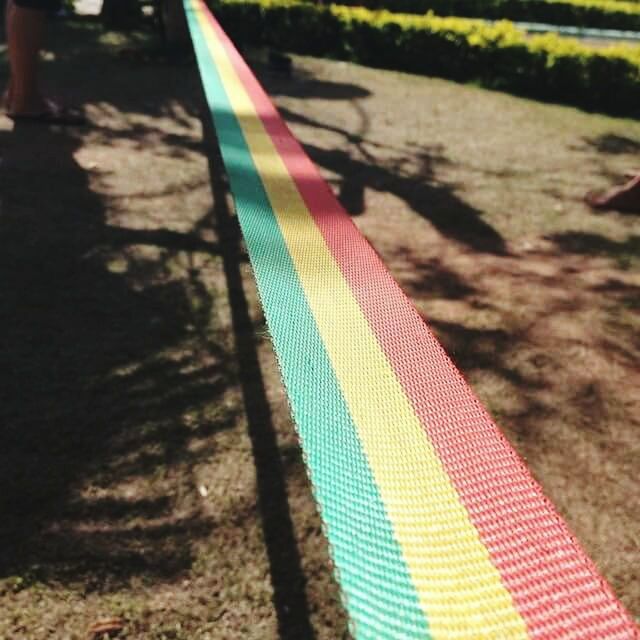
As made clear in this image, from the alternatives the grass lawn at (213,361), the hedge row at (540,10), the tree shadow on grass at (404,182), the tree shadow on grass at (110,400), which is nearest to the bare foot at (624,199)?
the grass lawn at (213,361)

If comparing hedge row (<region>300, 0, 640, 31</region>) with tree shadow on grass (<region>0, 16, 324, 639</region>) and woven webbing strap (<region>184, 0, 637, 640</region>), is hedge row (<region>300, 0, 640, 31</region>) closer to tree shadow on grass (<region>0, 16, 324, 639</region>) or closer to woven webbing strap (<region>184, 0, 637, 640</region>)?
tree shadow on grass (<region>0, 16, 324, 639</region>)

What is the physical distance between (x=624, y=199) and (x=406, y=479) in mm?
5201

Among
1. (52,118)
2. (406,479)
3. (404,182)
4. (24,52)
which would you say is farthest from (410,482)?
(52,118)

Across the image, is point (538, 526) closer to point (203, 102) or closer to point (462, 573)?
point (462, 573)

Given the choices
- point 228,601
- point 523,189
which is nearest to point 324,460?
point 228,601

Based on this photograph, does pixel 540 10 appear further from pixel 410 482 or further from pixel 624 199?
pixel 410 482

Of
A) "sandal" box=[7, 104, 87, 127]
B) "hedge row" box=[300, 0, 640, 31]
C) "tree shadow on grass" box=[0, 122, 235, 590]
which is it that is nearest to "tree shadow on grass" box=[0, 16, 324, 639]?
"tree shadow on grass" box=[0, 122, 235, 590]

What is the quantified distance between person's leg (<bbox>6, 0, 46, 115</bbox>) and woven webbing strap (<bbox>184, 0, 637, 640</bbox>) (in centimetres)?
480

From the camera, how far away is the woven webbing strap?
2.71ft

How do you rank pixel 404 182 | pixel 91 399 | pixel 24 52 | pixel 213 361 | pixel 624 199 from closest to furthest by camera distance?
pixel 91 399, pixel 213 361, pixel 624 199, pixel 24 52, pixel 404 182

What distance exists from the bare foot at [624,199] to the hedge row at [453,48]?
15.2ft

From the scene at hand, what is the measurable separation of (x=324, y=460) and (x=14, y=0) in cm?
576

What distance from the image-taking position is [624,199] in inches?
215

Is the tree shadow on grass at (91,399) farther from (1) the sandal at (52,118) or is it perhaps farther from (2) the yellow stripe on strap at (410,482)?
(1) the sandal at (52,118)
